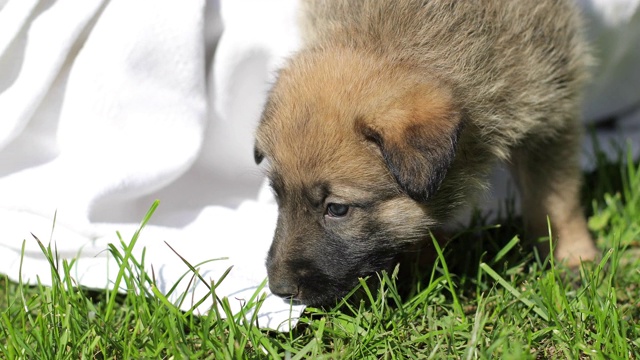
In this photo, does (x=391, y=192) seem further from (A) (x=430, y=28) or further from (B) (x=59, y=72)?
(B) (x=59, y=72)

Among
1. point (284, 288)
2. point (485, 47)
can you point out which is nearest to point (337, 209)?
point (284, 288)

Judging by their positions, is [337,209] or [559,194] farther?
[559,194]

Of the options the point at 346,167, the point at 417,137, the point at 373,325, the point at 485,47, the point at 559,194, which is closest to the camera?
the point at 417,137

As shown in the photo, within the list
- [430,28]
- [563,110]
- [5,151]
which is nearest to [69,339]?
[5,151]

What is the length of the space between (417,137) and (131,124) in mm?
1526

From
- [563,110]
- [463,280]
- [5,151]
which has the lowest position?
[463,280]

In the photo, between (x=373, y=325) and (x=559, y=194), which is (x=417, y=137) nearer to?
(x=373, y=325)

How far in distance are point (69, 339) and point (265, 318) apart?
2.27 ft

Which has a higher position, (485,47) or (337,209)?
(485,47)

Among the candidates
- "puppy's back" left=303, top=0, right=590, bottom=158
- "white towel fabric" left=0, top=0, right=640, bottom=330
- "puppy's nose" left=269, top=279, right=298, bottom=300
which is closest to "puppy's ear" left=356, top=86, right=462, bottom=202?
"puppy's back" left=303, top=0, right=590, bottom=158

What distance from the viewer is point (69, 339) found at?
2.51m

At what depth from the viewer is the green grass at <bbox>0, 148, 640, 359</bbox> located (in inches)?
97.2

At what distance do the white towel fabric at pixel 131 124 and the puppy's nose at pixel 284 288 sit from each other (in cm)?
34

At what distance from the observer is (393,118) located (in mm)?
2500
